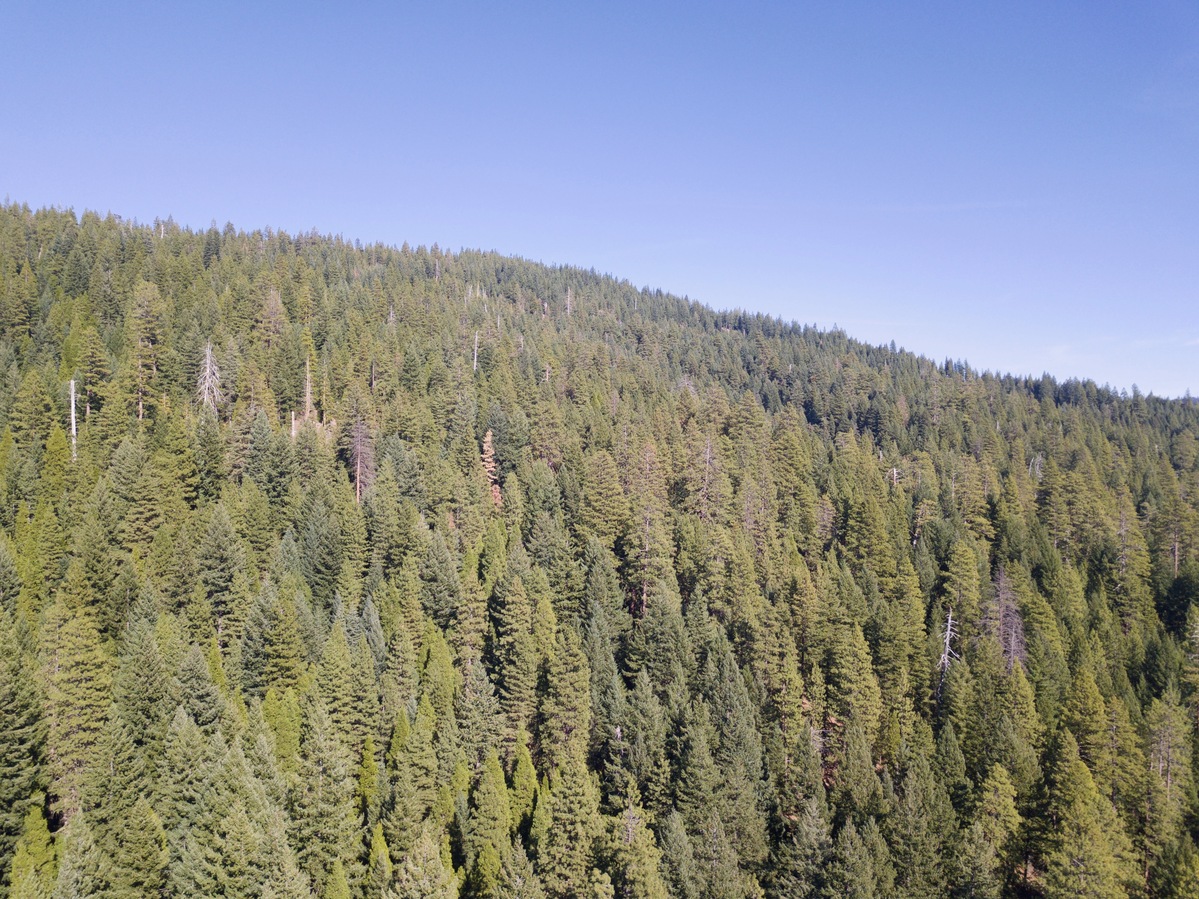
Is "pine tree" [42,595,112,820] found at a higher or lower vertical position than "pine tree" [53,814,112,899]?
higher

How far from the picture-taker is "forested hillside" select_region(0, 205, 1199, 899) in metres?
27.4

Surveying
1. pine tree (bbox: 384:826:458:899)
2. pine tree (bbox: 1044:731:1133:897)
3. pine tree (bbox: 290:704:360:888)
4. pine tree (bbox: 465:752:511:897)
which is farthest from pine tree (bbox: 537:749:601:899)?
pine tree (bbox: 1044:731:1133:897)

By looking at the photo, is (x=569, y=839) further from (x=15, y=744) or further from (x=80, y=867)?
(x=15, y=744)

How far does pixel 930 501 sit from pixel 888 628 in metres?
31.7

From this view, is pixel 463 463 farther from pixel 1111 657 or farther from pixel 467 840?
pixel 1111 657

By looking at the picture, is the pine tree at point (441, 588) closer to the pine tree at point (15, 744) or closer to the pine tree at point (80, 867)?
the pine tree at point (15, 744)

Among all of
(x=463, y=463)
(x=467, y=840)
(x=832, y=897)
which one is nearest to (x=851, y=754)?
(x=832, y=897)

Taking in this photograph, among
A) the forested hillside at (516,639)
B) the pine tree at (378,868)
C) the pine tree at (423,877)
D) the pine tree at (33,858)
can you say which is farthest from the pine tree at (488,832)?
the pine tree at (33,858)

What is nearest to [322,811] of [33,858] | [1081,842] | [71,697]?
[33,858]

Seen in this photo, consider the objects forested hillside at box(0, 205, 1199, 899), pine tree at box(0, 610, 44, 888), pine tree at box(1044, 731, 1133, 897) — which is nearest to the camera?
pine tree at box(0, 610, 44, 888)

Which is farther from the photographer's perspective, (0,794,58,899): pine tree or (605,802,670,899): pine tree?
(605,802,670,899): pine tree

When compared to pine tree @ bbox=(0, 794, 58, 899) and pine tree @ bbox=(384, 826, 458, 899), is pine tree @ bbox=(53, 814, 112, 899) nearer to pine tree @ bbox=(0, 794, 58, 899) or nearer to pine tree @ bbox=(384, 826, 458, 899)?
pine tree @ bbox=(0, 794, 58, 899)

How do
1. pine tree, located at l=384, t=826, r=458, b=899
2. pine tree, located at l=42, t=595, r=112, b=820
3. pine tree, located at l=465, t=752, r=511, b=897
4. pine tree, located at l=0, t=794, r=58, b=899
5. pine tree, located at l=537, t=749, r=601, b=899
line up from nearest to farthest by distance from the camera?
pine tree, located at l=0, t=794, r=58, b=899, pine tree, located at l=384, t=826, r=458, b=899, pine tree, located at l=42, t=595, r=112, b=820, pine tree, located at l=537, t=749, r=601, b=899, pine tree, located at l=465, t=752, r=511, b=897

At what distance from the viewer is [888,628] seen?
4869cm
